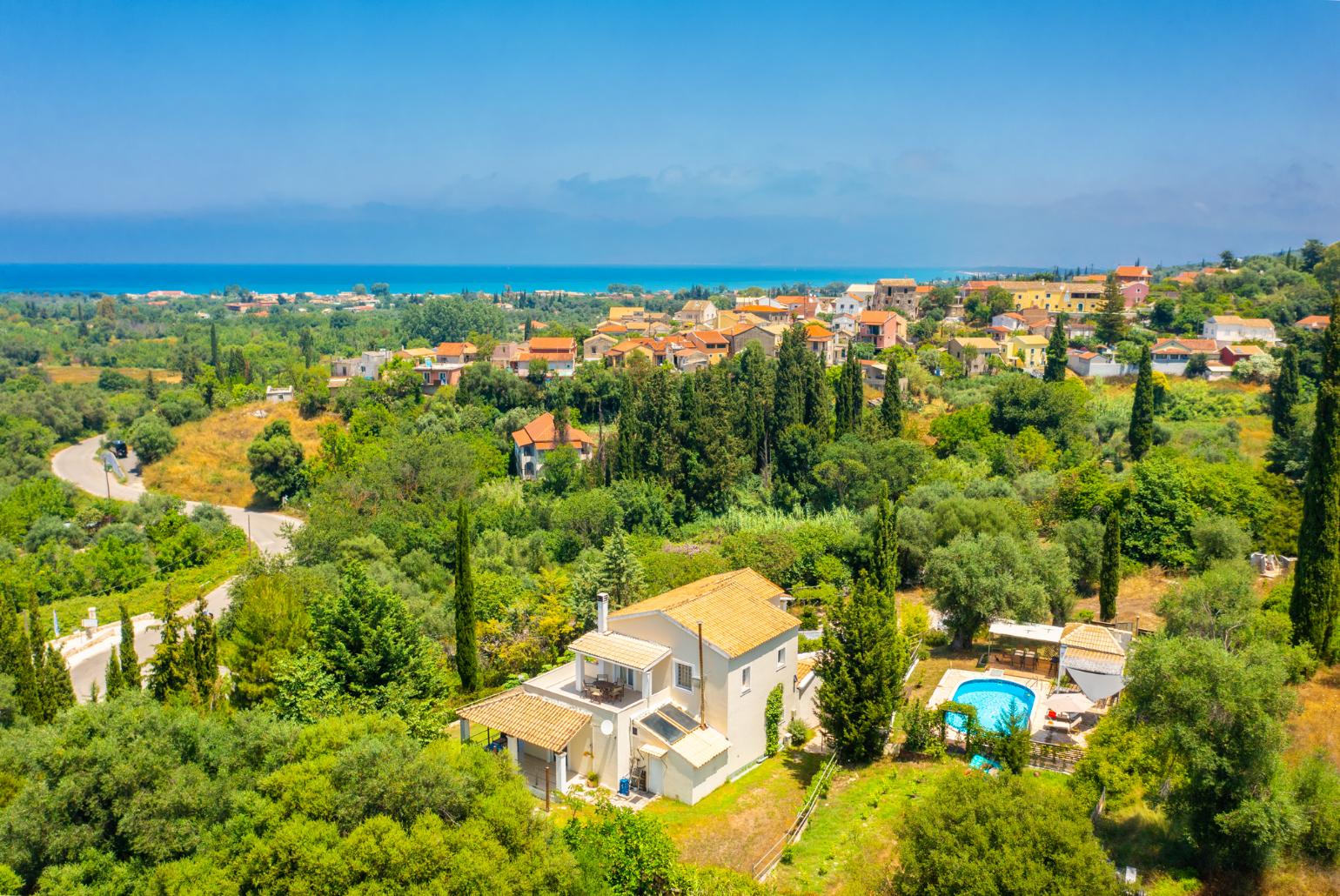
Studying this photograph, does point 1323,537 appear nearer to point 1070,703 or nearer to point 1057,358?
point 1070,703

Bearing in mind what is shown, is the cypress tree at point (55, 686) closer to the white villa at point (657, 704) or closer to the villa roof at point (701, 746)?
the white villa at point (657, 704)

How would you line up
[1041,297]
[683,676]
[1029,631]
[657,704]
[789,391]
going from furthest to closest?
[1041,297] < [789,391] < [1029,631] < [683,676] < [657,704]

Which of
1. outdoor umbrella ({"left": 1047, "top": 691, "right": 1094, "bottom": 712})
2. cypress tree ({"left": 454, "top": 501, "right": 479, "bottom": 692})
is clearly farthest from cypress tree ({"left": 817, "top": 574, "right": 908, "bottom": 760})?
cypress tree ({"left": 454, "top": 501, "right": 479, "bottom": 692})

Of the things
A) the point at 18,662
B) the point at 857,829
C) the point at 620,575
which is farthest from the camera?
the point at 620,575

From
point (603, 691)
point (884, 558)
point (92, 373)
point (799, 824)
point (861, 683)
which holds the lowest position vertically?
point (92, 373)

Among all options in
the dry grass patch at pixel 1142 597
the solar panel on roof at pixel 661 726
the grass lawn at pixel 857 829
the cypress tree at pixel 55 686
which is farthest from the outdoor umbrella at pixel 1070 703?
the cypress tree at pixel 55 686

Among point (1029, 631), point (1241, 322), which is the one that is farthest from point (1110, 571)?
point (1241, 322)

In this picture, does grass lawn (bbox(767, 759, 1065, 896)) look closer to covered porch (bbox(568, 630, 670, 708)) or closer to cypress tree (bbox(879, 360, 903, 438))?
covered porch (bbox(568, 630, 670, 708))
